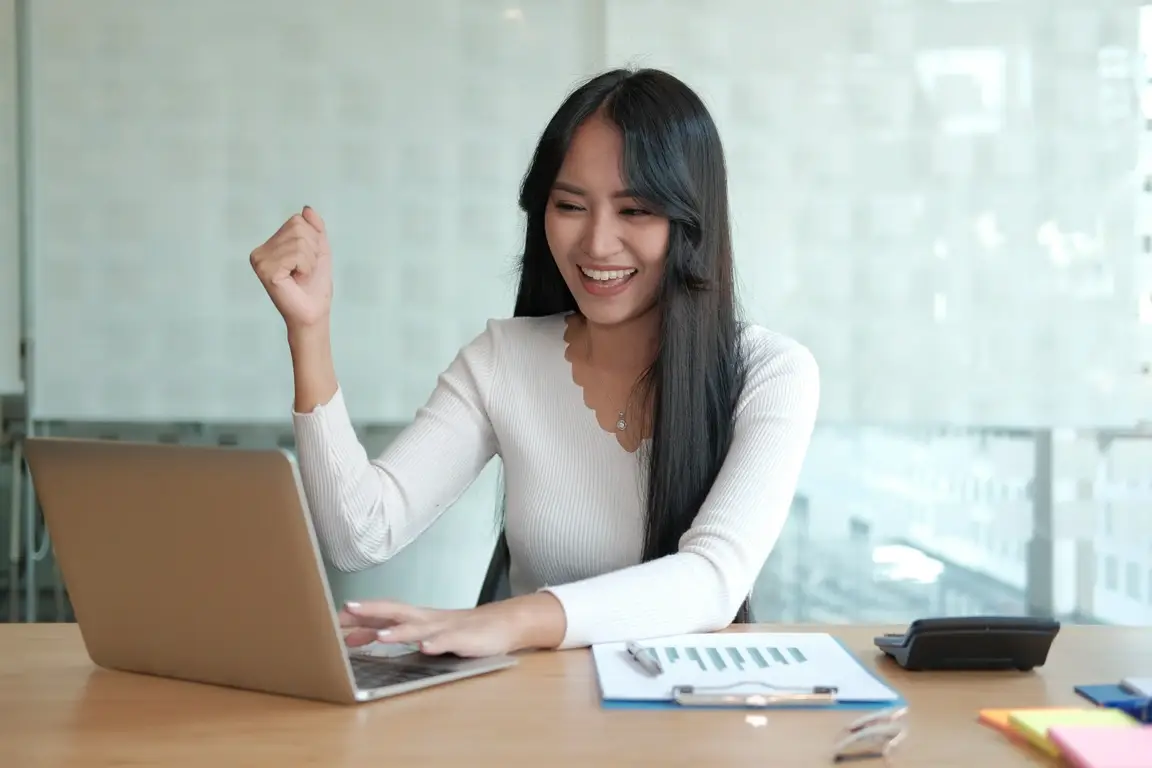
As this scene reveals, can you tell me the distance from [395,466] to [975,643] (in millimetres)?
802

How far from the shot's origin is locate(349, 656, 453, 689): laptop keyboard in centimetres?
107

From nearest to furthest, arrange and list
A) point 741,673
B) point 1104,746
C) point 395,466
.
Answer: point 1104,746, point 741,673, point 395,466

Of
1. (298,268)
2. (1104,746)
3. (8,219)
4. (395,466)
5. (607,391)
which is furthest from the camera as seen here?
(8,219)

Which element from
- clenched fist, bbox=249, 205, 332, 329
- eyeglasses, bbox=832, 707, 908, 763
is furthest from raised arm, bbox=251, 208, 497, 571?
eyeglasses, bbox=832, 707, 908, 763

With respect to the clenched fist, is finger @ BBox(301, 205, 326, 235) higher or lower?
higher

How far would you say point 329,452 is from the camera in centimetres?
152

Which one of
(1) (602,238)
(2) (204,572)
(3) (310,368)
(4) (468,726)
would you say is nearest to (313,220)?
(3) (310,368)

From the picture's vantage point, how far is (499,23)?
2.86 meters

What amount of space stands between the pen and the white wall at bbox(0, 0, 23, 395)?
2.13 meters

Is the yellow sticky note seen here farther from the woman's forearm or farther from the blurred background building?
the blurred background building

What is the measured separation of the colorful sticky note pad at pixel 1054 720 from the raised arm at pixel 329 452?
0.84 meters

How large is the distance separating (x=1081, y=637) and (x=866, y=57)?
185 centimetres

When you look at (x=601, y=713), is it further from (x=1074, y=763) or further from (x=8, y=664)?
(x=8, y=664)

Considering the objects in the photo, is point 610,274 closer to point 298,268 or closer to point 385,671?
point 298,268
